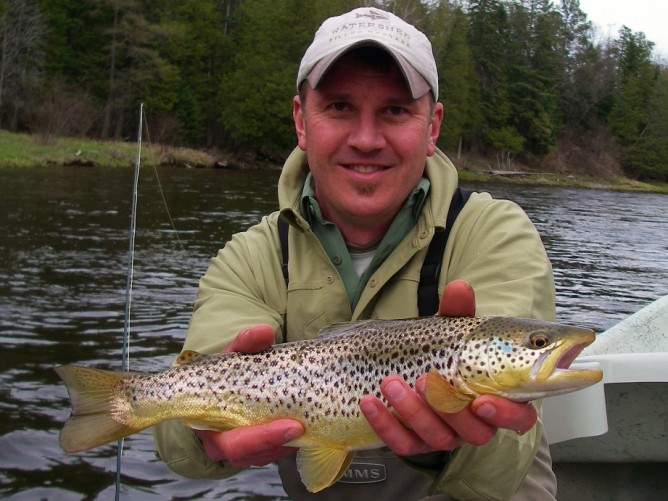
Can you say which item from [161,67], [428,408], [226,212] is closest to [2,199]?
[226,212]

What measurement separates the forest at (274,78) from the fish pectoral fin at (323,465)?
123 feet

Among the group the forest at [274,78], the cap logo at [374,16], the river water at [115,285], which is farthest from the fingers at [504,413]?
the forest at [274,78]

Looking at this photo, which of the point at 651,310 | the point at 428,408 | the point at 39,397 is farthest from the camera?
the point at 39,397

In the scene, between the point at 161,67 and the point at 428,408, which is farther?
the point at 161,67

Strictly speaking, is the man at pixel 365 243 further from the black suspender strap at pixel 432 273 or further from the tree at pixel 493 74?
the tree at pixel 493 74

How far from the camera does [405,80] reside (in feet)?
10.2

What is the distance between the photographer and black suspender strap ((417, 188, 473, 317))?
3.11 m

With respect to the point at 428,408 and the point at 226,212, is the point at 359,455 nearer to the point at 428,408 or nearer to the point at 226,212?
the point at 428,408

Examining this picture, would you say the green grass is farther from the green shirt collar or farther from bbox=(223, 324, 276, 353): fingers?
bbox=(223, 324, 276, 353): fingers

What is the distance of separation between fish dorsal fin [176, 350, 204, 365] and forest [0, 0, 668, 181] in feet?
121

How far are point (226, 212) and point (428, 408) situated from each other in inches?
785

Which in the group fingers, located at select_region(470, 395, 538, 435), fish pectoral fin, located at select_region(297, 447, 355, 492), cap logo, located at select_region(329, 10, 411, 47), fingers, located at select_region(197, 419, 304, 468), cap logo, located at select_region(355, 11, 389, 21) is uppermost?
cap logo, located at select_region(355, 11, 389, 21)

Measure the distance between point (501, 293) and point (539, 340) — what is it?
442mm

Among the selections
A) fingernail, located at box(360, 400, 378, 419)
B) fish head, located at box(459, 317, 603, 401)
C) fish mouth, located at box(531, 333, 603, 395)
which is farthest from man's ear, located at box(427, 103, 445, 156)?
fingernail, located at box(360, 400, 378, 419)
